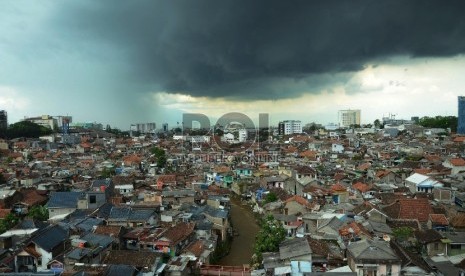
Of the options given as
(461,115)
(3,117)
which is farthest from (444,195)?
(3,117)

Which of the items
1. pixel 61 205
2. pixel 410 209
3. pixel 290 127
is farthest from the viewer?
pixel 290 127

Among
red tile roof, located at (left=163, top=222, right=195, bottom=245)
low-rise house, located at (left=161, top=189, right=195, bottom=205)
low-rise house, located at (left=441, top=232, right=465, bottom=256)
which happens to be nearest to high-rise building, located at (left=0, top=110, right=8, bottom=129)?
low-rise house, located at (left=161, top=189, right=195, bottom=205)

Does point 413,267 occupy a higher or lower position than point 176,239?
higher

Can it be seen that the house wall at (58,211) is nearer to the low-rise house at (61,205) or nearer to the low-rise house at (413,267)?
the low-rise house at (61,205)

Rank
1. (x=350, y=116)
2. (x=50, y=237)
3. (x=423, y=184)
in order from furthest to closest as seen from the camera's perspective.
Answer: (x=350, y=116) < (x=423, y=184) < (x=50, y=237)

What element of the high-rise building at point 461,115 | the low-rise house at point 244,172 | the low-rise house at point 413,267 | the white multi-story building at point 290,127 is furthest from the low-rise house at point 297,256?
the white multi-story building at point 290,127

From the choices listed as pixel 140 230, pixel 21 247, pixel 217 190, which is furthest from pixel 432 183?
pixel 21 247

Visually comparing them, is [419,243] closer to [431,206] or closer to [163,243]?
[431,206]

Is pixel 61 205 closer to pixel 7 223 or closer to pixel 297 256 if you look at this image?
pixel 7 223

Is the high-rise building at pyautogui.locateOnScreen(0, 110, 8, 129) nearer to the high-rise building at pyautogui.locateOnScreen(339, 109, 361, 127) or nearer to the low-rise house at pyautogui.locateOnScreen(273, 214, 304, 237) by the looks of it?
the low-rise house at pyautogui.locateOnScreen(273, 214, 304, 237)
